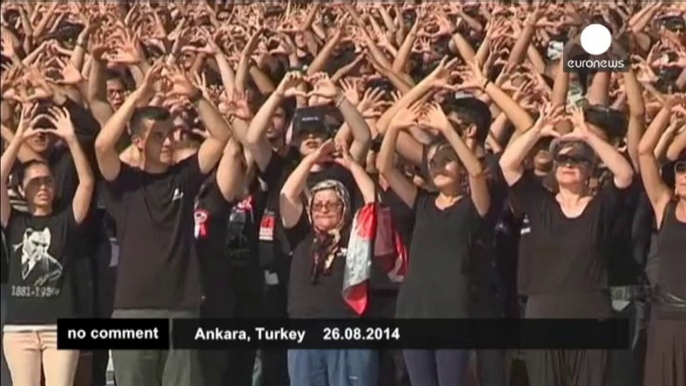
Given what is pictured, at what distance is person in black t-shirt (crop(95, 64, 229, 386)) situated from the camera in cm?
192

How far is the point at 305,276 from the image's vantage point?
75.2 inches

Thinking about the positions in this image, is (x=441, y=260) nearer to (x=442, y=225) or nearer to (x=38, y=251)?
(x=442, y=225)

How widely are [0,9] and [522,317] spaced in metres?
1.24

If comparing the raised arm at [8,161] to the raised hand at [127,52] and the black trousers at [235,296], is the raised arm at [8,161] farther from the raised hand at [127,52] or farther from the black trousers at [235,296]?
the black trousers at [235,296]

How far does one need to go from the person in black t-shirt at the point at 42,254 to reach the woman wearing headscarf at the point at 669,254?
1.11m

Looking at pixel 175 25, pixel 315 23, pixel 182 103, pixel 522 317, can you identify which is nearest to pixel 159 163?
pixel 182 103

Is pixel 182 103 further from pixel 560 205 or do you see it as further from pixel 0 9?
pixel 560 205

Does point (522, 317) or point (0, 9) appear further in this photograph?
Answer: point (0, 9)

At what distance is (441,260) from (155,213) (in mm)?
577

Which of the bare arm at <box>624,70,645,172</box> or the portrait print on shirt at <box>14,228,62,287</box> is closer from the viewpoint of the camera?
the bare arm at <box>624,70,645,172</box>

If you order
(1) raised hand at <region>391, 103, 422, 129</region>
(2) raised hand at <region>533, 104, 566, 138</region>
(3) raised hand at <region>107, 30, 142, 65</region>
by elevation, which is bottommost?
(2) raised hand at <region>533, 104, 566, 138</region>

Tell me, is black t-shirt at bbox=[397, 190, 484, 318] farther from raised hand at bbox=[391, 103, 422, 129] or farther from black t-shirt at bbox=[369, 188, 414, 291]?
raised hand at bbox=[391, 103, 422, 129]

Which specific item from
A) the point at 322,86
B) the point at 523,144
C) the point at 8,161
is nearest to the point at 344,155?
the point at 322,86

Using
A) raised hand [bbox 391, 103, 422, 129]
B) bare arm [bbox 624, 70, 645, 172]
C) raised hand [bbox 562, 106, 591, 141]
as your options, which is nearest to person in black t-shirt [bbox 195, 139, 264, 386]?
raised hand [bbox 391, 103, 422, 129]
